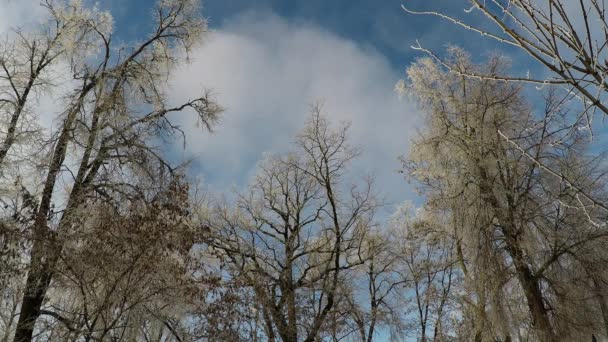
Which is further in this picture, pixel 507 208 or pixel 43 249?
pixel 507 208

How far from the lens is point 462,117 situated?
1057cm

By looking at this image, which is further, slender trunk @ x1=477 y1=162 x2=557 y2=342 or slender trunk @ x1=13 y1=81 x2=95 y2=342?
slender trunk @ x1=477 y1=162 x2=557 y2=342

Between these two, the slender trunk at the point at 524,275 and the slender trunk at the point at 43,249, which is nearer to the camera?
the slender trunk at the point at 43,249

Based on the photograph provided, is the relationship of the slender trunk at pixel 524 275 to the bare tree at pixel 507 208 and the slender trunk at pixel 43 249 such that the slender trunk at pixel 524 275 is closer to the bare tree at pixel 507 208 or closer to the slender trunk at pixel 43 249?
the bare tree at pixel 507 208

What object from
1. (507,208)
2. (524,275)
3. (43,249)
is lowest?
(524,275)

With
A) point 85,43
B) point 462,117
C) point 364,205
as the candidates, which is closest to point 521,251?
point 462,117

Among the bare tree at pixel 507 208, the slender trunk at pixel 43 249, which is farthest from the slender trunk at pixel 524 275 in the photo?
the slender trunk at pixel 43 249

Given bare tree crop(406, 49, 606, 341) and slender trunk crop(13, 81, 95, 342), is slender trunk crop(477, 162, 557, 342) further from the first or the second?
slender trunk crop(13, 81, 95, 342)

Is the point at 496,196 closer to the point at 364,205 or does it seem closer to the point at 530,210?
the point at 530,210

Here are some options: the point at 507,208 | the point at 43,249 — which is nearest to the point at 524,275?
the point at 507,208

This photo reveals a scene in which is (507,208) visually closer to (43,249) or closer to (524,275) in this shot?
(524,275)

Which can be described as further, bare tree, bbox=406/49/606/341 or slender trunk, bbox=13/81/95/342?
bare tree, bbox=406/49/606/341

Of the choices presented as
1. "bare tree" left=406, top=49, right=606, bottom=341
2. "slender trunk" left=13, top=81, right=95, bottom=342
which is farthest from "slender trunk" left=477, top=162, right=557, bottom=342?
"slender trunk" left=13, top=81, right=95, bottom=342

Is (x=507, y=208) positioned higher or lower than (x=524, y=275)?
higher
